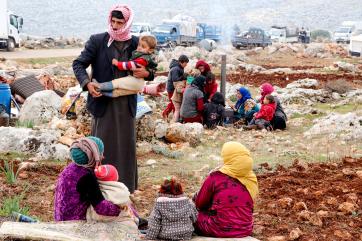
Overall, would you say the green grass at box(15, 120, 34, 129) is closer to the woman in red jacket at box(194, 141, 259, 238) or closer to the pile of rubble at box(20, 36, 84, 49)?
the woman in red jacket at box(194, 141, 259, 238)

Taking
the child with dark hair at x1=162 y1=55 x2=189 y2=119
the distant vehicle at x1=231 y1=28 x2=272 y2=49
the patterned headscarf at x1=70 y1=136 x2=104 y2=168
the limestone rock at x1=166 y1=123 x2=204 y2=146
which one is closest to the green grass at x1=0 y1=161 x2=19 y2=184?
the patterned headscarf at x1=70 y1=136 x2=104 y2=168

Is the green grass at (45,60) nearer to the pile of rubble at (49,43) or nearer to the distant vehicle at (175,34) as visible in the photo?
the pile of rubble at (49,43)

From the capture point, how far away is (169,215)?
15.7 feet

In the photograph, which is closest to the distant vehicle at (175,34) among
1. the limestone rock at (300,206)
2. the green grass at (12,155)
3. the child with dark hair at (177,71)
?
the child with dark hair at (177,71)

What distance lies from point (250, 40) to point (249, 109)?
1468 inches

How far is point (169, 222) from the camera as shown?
190 inches

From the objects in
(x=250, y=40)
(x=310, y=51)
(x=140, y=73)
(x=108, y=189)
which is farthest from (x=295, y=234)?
(x=250, y=40)

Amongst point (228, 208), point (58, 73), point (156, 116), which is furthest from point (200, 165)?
point (58, 73)

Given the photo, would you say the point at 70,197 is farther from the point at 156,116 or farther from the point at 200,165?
the point at 156,116

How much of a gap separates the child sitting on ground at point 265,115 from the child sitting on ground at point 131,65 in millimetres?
6020

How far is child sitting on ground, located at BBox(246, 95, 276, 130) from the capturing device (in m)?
11.6

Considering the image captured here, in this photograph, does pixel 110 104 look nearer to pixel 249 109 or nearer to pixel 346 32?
pixel 249 109

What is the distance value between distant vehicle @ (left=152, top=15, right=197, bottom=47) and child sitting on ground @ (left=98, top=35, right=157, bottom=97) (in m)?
36.1

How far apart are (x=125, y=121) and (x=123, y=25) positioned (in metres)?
0.87
